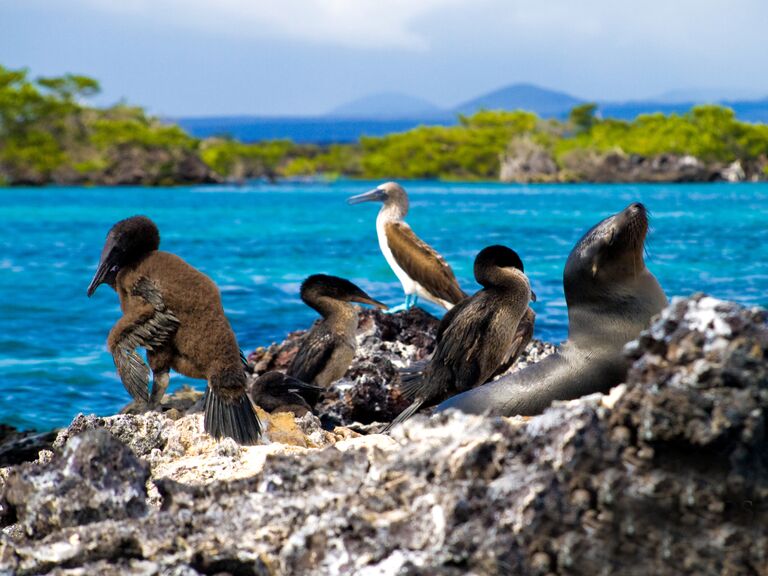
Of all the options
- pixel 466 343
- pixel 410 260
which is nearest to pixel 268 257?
pixel 410 260

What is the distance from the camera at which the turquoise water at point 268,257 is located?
10273mm

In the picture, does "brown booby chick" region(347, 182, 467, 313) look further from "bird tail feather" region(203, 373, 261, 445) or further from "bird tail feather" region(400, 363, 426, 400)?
"bird tail feather" region(203, 373, 261, 445)

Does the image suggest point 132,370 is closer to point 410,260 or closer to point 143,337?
point 143,337

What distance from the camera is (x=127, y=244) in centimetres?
486

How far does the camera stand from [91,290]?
5.07 m

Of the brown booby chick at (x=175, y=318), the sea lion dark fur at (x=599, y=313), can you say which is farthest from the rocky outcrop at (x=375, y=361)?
the sea lion dark fur at (x=599, y=313)

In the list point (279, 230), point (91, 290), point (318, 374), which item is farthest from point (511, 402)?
point (279, 230)

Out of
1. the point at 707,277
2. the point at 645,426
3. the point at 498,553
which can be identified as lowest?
the point at 707,277

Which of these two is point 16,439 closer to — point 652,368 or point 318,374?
point 318,374

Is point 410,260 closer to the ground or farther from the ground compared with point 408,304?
farther from the ground

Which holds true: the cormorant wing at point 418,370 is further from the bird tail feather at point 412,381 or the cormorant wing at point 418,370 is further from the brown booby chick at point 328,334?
the brown booby chick at point 328,334

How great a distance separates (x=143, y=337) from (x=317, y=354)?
6.38ft

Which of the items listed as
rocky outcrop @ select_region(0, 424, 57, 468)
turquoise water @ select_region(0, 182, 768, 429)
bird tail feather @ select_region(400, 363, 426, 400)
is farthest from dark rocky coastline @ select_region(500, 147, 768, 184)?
rocky outcrop @ select_region(0, 424, 57, 468)

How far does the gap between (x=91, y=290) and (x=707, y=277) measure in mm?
13304
